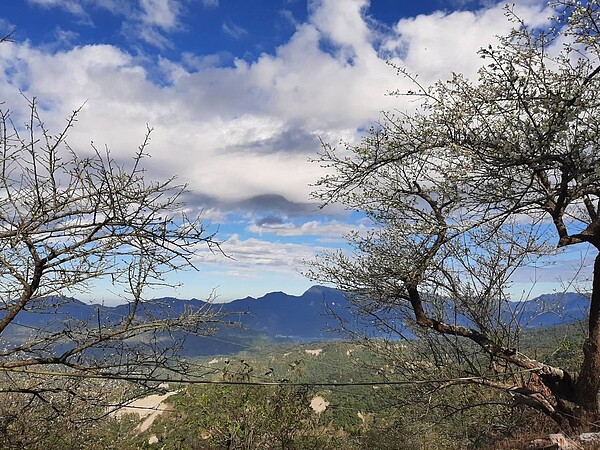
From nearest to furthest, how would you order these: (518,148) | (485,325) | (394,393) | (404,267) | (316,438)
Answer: (518,148)
(404,267)
(485,325)
(394,393)
(316,438)

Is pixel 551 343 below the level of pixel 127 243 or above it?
below

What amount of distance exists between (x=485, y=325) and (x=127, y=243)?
6230mm

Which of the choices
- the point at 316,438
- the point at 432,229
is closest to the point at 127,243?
the point at 432,229

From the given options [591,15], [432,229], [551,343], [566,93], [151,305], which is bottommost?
[551,343]

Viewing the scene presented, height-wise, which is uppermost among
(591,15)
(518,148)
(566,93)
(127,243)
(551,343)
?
(591,15)

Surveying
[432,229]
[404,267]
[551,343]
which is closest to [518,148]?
[432,229]

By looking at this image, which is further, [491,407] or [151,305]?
[491,407]

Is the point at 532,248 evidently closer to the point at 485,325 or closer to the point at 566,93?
the point at 485,325

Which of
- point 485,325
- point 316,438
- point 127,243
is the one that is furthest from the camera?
point 316,438

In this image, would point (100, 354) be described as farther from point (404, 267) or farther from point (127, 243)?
point (404, 267)

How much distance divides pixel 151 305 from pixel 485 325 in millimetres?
5636

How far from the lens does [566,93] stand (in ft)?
17.1

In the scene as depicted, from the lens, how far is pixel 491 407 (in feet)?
33.0

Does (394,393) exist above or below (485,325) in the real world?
below
